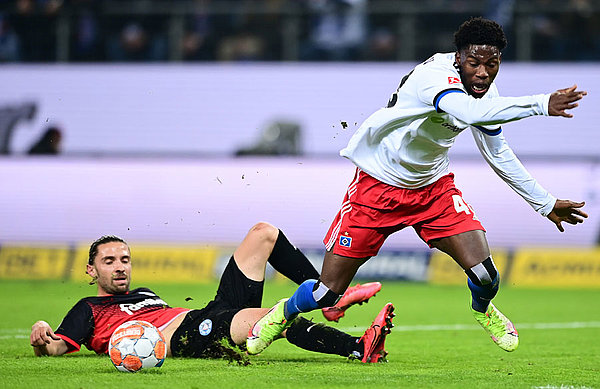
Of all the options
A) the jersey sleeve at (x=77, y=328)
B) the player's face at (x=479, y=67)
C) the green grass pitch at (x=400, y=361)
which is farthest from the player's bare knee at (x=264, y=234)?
the player's face at (x=479, y=67)

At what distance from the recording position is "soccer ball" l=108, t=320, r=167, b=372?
5.82 meters

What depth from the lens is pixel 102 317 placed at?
666 cm

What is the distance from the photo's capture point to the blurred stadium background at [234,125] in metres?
17.2

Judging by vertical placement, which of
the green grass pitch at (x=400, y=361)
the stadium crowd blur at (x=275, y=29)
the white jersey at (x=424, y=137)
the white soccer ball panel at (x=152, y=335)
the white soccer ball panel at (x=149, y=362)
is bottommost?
the green grass pitch at (x=400, y=361)

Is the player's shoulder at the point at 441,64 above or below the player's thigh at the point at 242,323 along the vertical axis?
above

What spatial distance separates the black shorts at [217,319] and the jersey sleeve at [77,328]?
1.90 feet

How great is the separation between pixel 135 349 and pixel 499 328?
8.36 feet

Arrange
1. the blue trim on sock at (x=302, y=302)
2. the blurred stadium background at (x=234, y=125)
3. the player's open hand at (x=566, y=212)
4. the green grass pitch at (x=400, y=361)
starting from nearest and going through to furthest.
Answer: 1. the green grass pitch at (x=400, y=361)
2. the blue trim on sock at (x=302, y=302)
3. the player's open hand at (x=566, y=212)
4. the blurred stadium background at (x=234, y=125)

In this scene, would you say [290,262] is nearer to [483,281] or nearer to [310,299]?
[310,299]

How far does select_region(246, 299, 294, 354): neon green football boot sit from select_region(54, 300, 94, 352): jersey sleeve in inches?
43.4

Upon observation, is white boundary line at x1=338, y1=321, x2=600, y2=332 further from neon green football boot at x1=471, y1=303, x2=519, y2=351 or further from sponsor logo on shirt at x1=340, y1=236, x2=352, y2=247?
sponsor logo on shirt at x1=340, y1=236, x2=352, y2=247

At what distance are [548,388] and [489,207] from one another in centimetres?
1248

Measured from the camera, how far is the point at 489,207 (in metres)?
17.6

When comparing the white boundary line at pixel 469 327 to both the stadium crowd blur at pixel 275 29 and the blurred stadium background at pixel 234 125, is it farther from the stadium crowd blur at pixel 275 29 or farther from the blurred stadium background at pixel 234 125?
the stadium crowd blur at pixel 275 29
